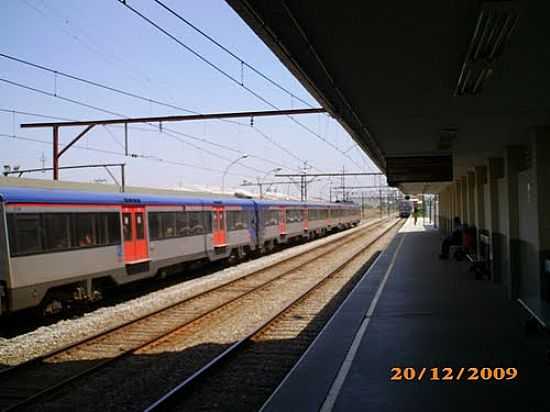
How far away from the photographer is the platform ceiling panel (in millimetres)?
4555

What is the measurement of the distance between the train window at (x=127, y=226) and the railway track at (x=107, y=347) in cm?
196

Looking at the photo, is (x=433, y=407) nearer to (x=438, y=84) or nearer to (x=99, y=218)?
(x=438, y=84)

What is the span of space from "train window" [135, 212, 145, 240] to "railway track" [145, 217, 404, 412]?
4101mm

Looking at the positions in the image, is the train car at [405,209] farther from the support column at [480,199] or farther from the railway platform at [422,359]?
the railway platform at [422,359]

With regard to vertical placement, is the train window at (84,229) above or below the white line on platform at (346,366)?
above

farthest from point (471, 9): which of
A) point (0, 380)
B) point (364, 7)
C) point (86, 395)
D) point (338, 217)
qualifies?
point (338, 217)

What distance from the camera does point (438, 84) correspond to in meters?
6.91

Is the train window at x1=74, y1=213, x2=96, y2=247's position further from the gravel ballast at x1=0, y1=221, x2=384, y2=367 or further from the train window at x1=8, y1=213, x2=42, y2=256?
the gravel ballast at x1=0, y1=221, x2=384, y2=367

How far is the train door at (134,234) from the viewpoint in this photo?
1393 cm

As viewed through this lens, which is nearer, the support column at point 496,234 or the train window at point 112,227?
the train window at point 112,227

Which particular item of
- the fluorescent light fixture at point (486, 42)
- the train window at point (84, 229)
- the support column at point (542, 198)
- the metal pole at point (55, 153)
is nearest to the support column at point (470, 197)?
the support column at point (542, 198)

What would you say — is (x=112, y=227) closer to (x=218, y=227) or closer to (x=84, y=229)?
(x=84, y=229)

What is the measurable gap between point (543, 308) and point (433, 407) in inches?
172

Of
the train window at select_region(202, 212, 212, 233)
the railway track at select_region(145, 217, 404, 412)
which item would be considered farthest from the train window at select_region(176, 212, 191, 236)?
the railway track at select_region(145, 217, 404, 412)
